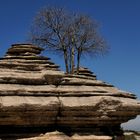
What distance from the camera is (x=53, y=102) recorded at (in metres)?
22.1

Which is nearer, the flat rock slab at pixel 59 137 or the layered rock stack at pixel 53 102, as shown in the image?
the layered rock stack at pixel 53 102

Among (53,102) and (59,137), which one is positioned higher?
(53,102)

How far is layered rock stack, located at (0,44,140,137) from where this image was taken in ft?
71.1

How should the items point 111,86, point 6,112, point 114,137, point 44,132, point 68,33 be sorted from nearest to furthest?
point 6,112
point 44,132
point 114,137
point 111,86
point 68,33

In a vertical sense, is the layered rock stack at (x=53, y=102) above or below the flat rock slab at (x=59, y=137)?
above

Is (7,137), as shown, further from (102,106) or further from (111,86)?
(111,86)

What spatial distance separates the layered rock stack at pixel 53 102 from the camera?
21656 mm

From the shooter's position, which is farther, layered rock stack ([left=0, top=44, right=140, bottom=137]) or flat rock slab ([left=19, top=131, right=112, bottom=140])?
flat rock slab ([left=19, top=131, right=112, bottom=140])

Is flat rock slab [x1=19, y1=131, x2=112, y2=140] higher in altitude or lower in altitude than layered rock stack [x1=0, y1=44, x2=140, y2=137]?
lower

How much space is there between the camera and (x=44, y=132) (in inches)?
891

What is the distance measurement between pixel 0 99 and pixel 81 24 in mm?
16810

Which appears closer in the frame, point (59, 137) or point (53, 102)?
point (53, 102)

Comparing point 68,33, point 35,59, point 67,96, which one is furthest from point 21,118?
point 68,33

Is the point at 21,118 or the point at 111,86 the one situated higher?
the point at 111,86
